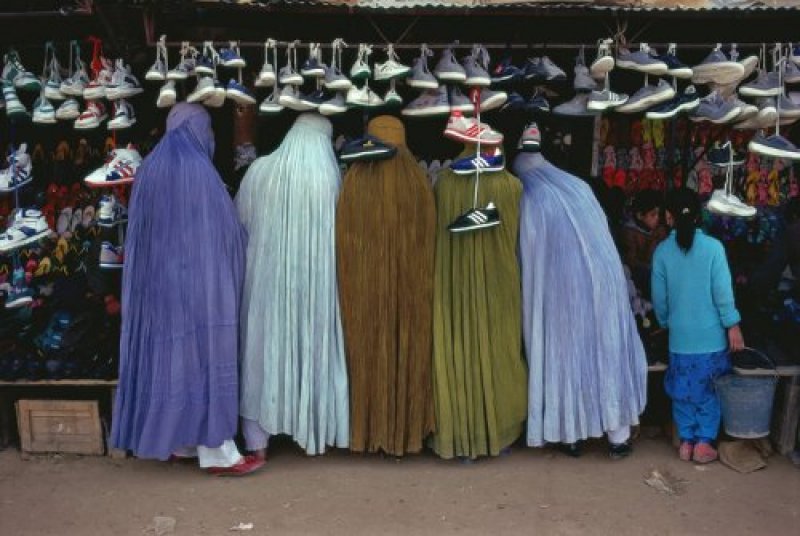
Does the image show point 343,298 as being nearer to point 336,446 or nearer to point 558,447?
point 336,446

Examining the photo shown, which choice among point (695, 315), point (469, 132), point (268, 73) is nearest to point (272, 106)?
point (268, 73)

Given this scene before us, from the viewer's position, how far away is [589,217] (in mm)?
4398

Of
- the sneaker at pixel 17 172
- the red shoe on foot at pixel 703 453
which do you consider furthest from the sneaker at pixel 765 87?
the sneaker at pixel 17 172

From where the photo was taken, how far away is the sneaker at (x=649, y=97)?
4434 millimetres

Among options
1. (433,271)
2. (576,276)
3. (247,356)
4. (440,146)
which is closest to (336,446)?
(247,356)

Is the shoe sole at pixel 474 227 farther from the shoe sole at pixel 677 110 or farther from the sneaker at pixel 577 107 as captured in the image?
the shoe sole at pixel 677 110

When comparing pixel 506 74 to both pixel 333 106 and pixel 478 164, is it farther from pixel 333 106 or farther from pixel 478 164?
pixel 333 106

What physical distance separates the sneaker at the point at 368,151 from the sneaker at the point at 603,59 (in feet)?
3.93

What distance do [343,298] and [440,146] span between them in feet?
4.89

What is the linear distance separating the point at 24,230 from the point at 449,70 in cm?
261

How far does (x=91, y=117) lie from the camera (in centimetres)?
455

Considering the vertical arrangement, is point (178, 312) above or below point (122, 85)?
below

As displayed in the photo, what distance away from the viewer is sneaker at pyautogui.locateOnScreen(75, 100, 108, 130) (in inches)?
179

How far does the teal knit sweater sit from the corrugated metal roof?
4.31ft
